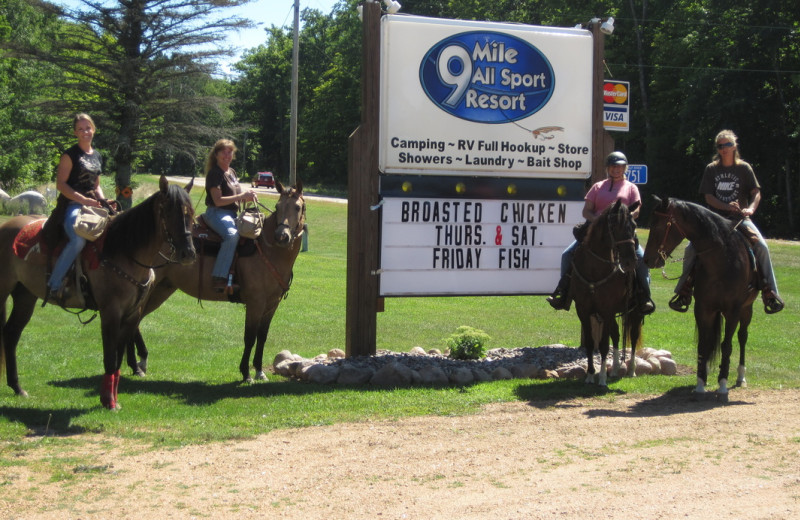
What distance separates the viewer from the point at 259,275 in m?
9.88

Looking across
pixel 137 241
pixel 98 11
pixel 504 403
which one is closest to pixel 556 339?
pixel 504 403

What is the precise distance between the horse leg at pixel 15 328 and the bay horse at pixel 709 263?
22.5 feet

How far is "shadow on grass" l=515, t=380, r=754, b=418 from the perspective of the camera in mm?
8516

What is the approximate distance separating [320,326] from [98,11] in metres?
27.0

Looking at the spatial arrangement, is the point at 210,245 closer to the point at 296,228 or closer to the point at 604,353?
the point at 296,228

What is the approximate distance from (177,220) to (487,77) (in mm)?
5174

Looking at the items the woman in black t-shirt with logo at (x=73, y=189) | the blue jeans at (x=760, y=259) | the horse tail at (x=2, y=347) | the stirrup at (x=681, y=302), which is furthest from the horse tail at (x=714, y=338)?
the horse tail at (x=2, y=347)

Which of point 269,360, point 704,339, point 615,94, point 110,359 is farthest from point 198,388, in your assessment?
point 615,94

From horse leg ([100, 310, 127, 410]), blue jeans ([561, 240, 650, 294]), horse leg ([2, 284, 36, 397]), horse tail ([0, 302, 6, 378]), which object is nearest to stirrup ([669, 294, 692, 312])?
blue jeans ([561, 240, 650, 294])

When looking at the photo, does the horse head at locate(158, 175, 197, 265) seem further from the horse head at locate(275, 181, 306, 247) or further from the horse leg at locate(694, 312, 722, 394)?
the horse leg at locate(694, 312, 722, 394)

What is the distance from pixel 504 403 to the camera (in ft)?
29.3

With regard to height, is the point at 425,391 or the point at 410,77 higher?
the point at 410,77

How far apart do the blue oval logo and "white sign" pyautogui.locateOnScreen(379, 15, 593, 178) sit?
0.04 feet

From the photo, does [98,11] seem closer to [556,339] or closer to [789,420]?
[556,339]
